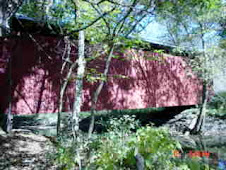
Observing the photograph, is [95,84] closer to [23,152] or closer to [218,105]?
[23,152]

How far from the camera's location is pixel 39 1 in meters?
3.91

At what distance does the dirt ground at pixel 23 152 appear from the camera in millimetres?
2967

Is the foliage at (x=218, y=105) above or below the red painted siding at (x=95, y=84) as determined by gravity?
below

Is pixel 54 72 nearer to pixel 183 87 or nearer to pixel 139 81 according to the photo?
pixel 139 81

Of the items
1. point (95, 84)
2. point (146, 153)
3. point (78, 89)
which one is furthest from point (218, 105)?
point (146, 153)

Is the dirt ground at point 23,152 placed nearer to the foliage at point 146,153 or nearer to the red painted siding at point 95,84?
the red painted siding at point 95,84

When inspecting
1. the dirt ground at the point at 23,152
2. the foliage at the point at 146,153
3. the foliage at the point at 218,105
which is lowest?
the dirt ground at the point at 23,152

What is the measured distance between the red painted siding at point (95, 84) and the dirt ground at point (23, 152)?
2.46ft

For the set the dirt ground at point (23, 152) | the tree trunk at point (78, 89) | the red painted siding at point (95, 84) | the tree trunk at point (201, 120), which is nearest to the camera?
the dirt ground at point (23, 152)

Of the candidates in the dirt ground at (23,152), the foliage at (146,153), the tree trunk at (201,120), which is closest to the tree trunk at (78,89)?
the dirt ground at (23,152)

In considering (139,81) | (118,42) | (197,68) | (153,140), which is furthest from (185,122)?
(153,140)

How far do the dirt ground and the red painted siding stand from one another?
0.75 metres

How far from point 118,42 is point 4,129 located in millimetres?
3171

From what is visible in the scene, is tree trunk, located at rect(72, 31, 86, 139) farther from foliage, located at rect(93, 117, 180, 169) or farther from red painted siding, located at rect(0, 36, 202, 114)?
foliage, located at rect(93, 117, 180, 169)
